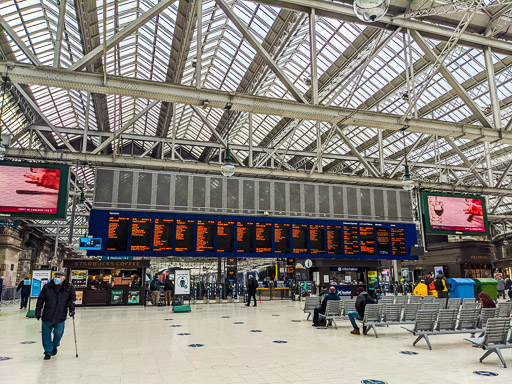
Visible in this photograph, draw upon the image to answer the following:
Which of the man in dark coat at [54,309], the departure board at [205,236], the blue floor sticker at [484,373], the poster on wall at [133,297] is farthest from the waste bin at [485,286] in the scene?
the man in dark coat at [54,309]

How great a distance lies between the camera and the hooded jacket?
763 cm

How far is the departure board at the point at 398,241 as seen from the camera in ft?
81.1

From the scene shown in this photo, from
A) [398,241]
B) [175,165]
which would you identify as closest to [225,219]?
[175,165]

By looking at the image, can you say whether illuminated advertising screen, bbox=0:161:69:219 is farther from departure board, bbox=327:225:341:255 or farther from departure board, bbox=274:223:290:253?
departure board, bbox=327:225:341:255

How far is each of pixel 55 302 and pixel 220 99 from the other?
625 centimetres

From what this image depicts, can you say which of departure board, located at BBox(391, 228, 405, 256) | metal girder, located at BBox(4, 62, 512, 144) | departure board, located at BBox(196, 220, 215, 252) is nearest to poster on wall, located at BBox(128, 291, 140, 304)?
departure board, located at BBox(196, 220, 215, 252)

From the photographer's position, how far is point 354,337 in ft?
32.3

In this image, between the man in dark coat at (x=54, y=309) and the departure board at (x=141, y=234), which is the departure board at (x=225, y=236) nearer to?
the departure board at (x=141, y=234)

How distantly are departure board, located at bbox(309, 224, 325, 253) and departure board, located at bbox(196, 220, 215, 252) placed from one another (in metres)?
5.76

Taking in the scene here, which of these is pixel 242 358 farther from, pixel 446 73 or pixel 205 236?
pixel 205 236

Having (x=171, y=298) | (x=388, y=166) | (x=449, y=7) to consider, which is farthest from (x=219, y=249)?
(x=388, y=166)

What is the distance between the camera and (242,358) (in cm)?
732

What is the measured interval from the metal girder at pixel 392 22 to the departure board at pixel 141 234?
13.3 metres

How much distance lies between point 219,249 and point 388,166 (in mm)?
19076
